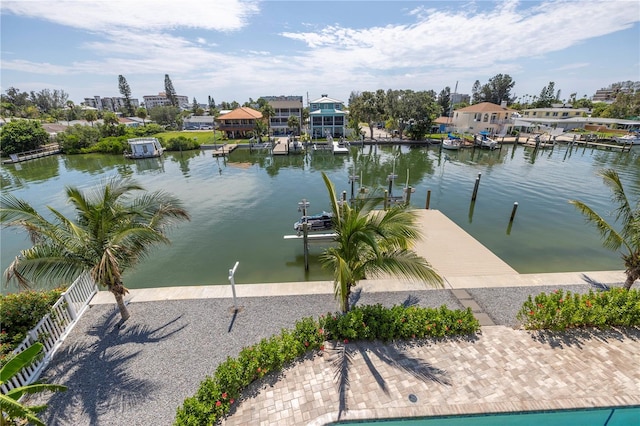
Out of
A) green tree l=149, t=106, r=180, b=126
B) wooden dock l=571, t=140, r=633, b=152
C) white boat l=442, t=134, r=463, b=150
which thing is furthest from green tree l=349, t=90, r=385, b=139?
green tree l=149, t=106, r=180, b=126

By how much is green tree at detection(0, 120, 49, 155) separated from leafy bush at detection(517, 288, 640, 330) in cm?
6515

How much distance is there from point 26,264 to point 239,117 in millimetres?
54417

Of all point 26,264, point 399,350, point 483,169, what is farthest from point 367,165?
point 26,264

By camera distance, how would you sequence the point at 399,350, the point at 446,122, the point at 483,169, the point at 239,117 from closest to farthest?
the point at 399,350 < the point at 483,169 < the point at 239,117 < the point at 446,122

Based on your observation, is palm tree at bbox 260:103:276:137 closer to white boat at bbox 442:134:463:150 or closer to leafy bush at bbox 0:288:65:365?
white boat at bbox 442:134:463:150

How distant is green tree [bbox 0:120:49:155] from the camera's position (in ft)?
140

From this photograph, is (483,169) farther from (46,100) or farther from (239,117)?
(46,100)

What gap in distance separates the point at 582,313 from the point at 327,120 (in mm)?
52209

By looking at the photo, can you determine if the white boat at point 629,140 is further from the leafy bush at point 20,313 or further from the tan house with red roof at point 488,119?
the leafy bush at point 20,313

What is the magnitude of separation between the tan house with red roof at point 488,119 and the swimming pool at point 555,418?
5809 cm

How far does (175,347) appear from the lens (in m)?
7.53

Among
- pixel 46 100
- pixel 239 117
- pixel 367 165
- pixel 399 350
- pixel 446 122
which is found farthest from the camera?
pixel 46 100

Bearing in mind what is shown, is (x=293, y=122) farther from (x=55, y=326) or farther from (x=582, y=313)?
(x=582, y=313)

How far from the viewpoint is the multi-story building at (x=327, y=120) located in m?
54.2
